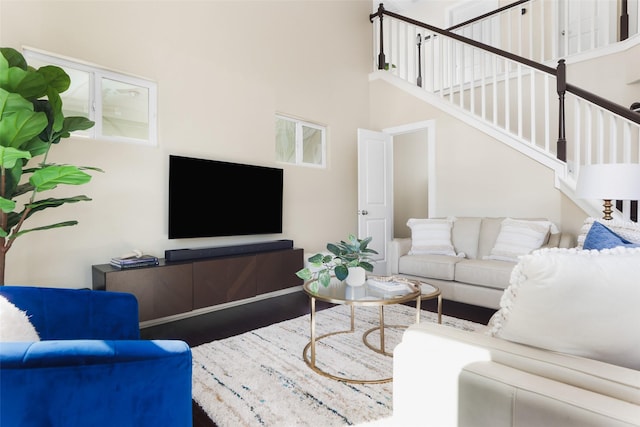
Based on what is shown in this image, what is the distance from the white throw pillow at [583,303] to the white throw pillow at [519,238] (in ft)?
9.00

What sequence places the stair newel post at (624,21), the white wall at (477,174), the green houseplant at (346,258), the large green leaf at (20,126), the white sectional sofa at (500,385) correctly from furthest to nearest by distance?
the stair newel post at (624,21) < the white wall at (477,174) < the green houseplant at (346,258) < the large green leaf at (20,126) < the white sectional sofa at (500,385)

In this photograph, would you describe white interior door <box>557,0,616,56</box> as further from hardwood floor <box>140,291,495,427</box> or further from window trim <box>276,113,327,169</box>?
hardwood floor <box>140,291,495,427</box>

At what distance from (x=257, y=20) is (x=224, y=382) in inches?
145

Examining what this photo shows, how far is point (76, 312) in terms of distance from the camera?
153 cm

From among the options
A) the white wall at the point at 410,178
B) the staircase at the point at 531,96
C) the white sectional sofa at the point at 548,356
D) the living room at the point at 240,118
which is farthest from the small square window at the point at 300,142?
the white sectional sofa at the point at 548,356

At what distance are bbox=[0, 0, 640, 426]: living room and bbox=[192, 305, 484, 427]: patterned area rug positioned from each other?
1.33 m

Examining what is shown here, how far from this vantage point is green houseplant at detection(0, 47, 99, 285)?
1785 millimetres

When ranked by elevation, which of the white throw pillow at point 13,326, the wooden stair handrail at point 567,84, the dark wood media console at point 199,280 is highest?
the wooden stair handrail at point 567,84

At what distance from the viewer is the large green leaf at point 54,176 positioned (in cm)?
186

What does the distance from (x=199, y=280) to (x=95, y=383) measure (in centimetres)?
224

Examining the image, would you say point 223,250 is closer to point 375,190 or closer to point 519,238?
point 375,190

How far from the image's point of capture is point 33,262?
2.55 meters

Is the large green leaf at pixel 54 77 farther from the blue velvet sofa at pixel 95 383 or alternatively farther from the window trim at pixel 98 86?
the blue velvet sofa at pixel 95 383

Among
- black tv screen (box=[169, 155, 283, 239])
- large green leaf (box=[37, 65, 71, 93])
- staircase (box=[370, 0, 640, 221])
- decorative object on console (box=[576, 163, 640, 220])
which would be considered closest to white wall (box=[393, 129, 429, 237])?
staircase (box=[370, 0, 640, 221])
